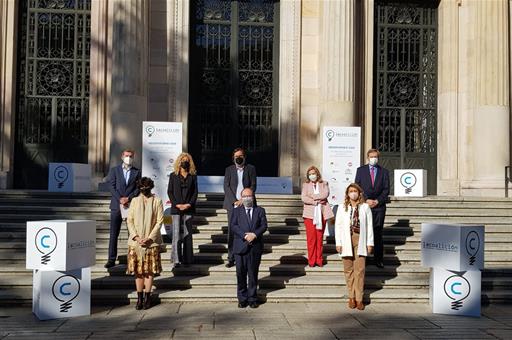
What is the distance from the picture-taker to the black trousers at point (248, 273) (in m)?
9.38

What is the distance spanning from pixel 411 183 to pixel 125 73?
7.56 meters

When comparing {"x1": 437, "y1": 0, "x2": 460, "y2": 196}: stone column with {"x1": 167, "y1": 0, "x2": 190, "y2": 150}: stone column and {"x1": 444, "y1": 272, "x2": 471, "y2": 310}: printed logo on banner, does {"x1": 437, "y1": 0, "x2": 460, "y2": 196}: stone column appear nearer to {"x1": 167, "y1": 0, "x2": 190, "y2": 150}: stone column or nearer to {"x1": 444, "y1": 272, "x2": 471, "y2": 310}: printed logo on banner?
{"x1": 167, "y1": 0, "x2": 190, "y2": 150}: stone column

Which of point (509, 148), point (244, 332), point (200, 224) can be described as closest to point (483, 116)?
point (509, 148)

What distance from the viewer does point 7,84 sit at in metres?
17.9

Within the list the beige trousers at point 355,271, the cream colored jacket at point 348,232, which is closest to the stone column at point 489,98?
the cream colored jacket at point 348,232

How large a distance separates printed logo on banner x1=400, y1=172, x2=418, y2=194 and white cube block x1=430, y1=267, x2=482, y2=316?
6.23m

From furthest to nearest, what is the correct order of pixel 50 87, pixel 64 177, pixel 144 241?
pixel 50 87 < pixel 64 177 < pixel 144 241

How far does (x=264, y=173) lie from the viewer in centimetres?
1864

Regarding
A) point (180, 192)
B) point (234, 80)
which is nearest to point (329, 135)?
point (180, 192)

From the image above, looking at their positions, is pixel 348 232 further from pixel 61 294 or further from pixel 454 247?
pixel 61 294

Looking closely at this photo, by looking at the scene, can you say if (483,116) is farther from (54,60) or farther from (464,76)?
(54,60)

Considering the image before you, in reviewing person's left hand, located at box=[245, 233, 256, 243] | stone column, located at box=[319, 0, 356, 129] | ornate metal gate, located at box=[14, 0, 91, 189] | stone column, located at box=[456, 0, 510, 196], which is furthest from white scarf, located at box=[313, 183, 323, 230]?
ornate metal gate, located at box=[14, 0, 91, 189]

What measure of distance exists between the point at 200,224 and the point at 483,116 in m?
8.81

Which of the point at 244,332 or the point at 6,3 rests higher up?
the point at 6,3
